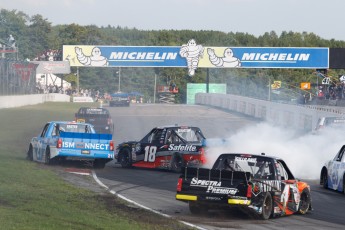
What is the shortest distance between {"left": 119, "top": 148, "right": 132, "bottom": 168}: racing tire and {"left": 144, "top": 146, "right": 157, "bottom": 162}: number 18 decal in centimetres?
71

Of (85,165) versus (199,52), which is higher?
(199,52)

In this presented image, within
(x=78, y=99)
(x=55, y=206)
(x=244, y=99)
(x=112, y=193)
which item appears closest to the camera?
(x=55, y=206)

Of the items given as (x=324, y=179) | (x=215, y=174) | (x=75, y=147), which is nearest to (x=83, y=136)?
(x=75, y=147)

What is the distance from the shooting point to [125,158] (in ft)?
85.0

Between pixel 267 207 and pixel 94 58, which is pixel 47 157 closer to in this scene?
pixel 267 207

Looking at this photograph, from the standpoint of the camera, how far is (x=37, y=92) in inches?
3236

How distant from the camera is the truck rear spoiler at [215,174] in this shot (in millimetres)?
14199

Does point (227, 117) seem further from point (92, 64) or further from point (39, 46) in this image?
point (39, 46)

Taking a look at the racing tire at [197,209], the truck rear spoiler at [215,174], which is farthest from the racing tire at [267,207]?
the racing tire at [197,209]

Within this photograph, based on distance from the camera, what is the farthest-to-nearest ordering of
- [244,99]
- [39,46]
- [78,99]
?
[39,46], [78,99], [244,99]

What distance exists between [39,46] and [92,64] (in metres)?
31.2

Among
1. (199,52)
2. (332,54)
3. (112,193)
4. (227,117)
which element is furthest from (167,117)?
(112,193)

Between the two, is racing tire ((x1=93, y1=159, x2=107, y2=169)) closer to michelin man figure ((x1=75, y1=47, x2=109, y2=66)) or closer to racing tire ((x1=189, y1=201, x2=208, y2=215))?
racing tire ((x1=189, y1=201, x2=208, y2=215))

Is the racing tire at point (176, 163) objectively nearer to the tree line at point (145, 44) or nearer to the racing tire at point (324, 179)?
the racing tire at point (324, 179)
